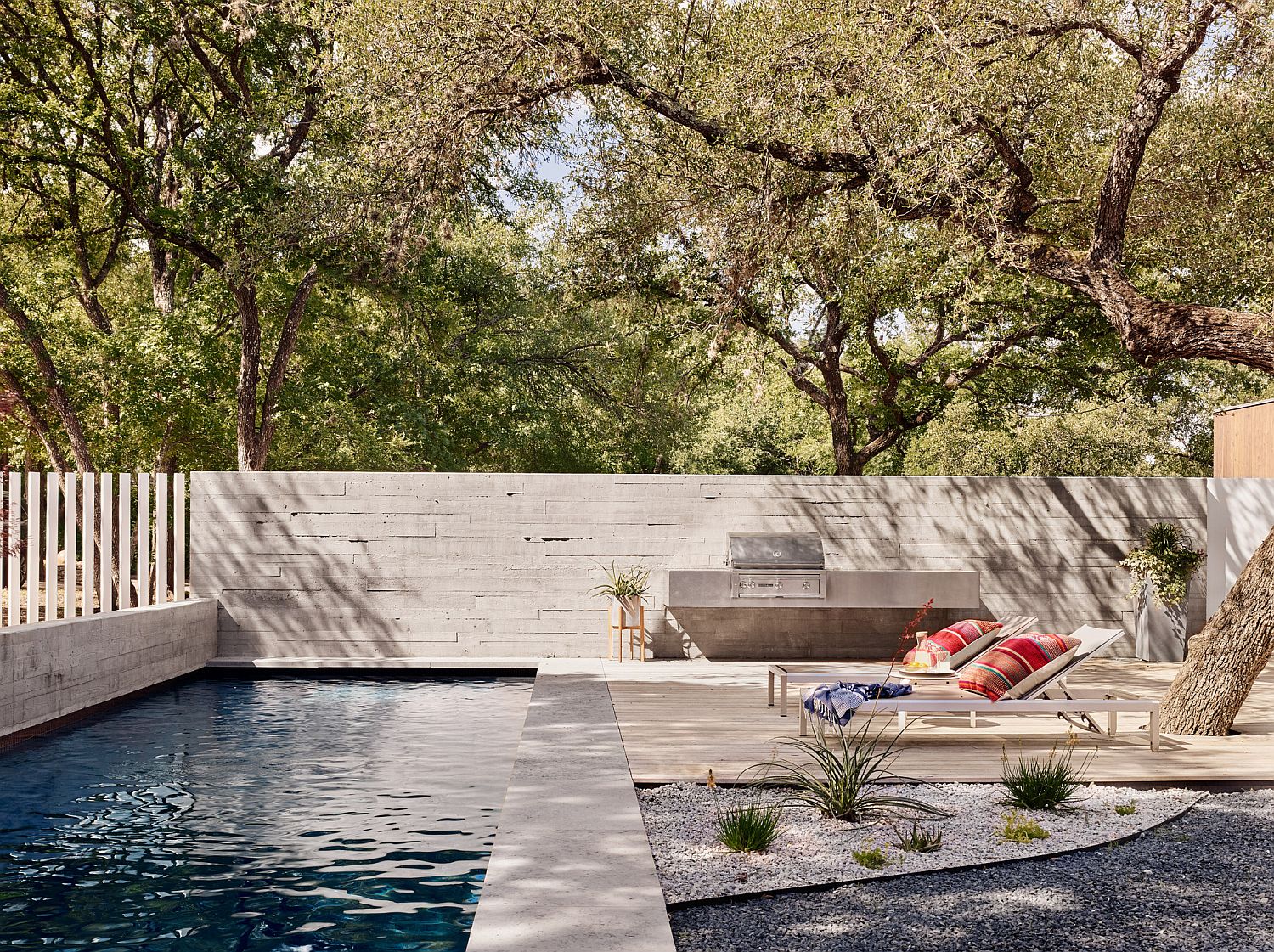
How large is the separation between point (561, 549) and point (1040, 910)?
7203mm

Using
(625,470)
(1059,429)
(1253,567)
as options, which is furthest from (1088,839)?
(1059,429)

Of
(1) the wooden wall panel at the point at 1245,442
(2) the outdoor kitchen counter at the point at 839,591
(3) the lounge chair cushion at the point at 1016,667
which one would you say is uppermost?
(1) the wooden wall panel at the point at 1245,442

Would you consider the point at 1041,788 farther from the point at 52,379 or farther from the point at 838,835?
the point at 52,379

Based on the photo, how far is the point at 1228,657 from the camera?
6.38 meters

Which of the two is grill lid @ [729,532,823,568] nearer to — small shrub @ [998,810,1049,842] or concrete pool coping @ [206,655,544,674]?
concrete pool coping @ [206,655,544,674]

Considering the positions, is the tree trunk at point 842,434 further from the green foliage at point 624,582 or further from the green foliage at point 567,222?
the green foliage at point 624,582

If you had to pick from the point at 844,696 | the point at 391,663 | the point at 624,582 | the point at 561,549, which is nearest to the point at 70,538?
the point at 391,663

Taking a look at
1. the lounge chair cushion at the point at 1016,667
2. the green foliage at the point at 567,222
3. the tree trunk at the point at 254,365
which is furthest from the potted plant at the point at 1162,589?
the tree trunk at the point at 254,365

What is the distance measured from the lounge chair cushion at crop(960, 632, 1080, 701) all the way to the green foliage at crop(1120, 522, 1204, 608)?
14.6 ft

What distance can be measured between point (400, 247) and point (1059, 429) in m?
23.4

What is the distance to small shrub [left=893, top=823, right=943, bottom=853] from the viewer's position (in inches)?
164

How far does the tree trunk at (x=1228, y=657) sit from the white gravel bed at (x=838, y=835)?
1523 mm

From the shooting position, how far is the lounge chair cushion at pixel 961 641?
7.13 metres

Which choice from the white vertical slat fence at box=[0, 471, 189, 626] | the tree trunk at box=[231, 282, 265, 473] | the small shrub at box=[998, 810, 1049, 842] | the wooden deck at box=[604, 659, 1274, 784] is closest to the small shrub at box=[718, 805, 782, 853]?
the small shrub at box=[998, 810, 1049, 842]
